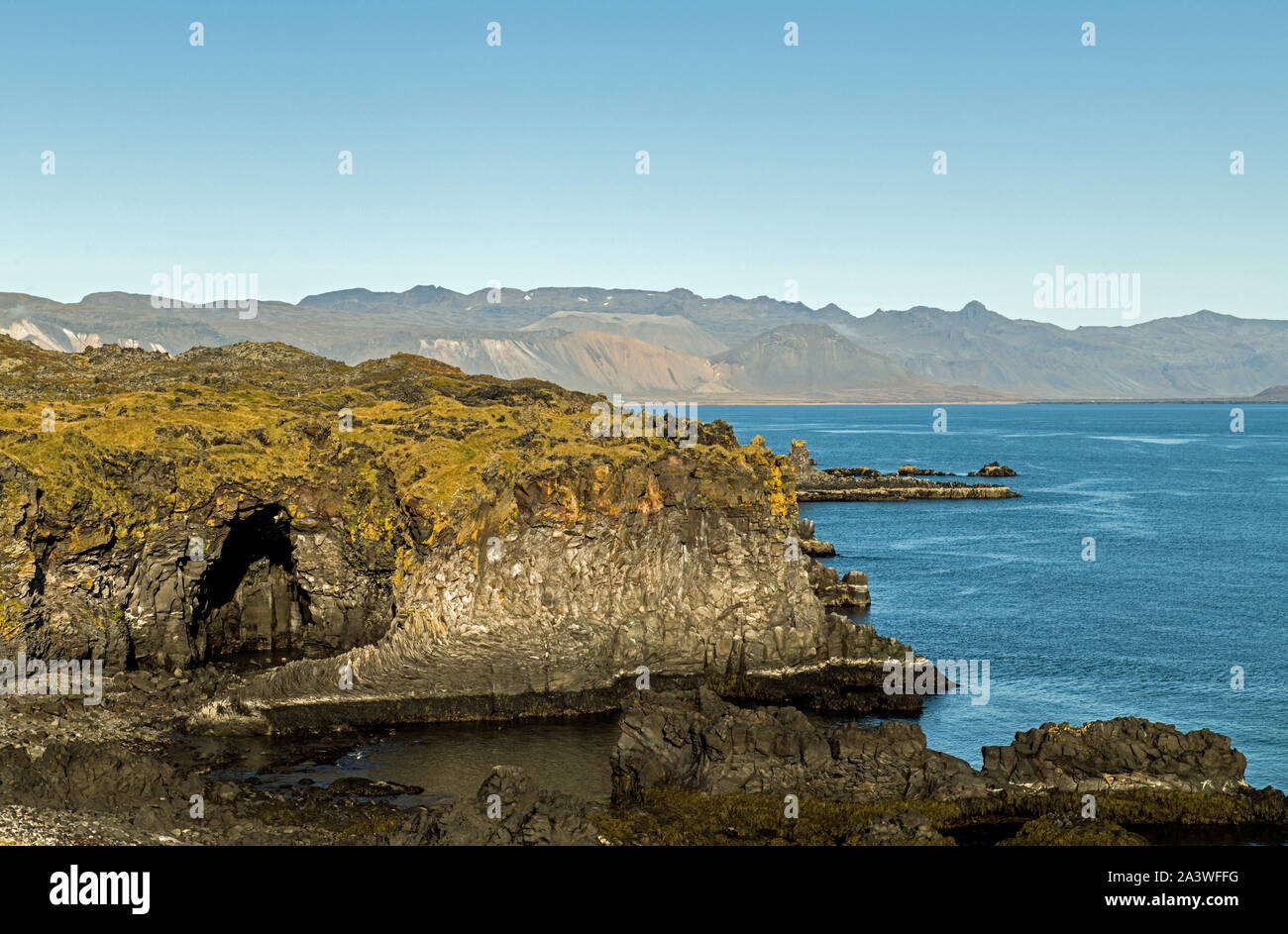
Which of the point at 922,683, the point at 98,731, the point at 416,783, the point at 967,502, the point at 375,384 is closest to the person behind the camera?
the point at 416,783

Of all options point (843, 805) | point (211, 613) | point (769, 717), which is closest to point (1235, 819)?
point (843, 805)

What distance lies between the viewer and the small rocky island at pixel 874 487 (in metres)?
162

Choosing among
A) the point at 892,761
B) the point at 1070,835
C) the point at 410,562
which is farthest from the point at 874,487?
the point at 1070,835

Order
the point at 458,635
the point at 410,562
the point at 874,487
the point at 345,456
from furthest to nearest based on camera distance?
the point at 874,487 < the point at 345,456 < the point at 410,562 < the point at 458,635

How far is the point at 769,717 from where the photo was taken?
4766 centimetres

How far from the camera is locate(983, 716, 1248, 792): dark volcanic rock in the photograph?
144 feet

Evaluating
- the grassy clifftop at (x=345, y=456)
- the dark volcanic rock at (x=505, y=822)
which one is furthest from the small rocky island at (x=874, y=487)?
the dark volcanic rock at (x=505, y=822)

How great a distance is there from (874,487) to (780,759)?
126813 millimetres

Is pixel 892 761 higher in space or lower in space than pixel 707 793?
higher

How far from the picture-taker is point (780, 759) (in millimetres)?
45125

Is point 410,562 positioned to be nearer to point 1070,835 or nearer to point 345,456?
point 345,456
